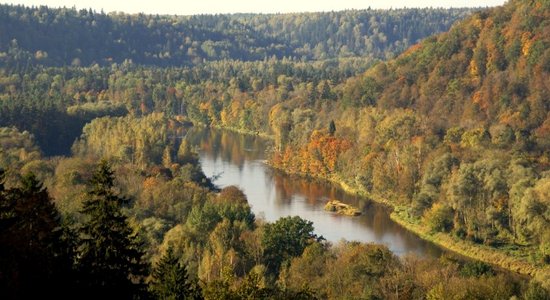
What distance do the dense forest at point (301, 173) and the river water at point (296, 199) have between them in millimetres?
1996

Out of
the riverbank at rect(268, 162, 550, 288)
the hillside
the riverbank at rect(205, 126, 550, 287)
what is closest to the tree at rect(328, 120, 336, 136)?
the hillside

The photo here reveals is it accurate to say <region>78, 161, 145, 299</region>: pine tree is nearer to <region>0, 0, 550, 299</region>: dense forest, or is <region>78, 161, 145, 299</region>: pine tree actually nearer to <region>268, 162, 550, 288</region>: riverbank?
<region>0, 0, 550, 299</region>: dense forest

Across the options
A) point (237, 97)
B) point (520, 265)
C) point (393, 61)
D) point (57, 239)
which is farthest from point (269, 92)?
point (57, 239)

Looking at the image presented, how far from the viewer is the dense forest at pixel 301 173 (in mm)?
21562

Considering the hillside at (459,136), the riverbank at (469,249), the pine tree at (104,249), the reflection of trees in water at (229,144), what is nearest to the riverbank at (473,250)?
the riverbank at (469,249)

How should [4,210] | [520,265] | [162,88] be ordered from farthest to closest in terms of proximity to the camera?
[162,88]
[520,265]
[4,210]

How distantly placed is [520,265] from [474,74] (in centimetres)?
4485

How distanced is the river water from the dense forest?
1996 millimetres

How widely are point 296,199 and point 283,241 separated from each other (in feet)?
95.4

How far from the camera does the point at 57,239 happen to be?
71.6 ft

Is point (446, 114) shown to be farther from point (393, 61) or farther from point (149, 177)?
point (149, 177)

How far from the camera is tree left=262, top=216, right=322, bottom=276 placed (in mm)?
43156

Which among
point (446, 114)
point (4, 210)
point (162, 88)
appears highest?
point (4, 210)

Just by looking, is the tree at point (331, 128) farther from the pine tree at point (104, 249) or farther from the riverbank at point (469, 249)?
the pine tree at point (104, 249)
